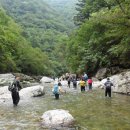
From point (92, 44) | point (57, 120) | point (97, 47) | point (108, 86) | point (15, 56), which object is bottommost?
point (57, 120)

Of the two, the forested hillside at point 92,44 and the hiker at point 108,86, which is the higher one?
the forested hillside at point 92,44

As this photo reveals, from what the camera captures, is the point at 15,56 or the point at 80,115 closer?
the point at 80,115

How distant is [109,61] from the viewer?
54438mm

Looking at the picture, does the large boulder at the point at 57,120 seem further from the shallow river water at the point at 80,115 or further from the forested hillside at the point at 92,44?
the forested hillside at the point at 92,44

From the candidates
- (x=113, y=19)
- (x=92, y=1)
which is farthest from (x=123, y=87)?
(x=92, y=1)

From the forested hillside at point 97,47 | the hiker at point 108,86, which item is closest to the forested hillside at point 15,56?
the forested hillside at point 97,47

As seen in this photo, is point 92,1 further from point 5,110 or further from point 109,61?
point 5,110

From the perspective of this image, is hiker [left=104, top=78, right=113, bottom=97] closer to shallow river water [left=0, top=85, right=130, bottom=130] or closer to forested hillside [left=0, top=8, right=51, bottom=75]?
shallow river water [left=0, top=85, right=130, bottom=130]

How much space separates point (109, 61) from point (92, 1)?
97.8ft

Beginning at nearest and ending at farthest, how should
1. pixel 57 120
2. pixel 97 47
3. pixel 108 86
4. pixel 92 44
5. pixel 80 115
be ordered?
pixel 57 120 < pixel 80 115 < pixel 108 86 < pixel 97 47 < pixel 92 44

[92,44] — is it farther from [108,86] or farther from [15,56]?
[15,56]

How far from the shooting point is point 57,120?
18391 millimetres

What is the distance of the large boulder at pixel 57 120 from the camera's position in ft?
59.7

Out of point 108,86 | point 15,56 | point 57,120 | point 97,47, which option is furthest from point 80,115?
point 15,56
